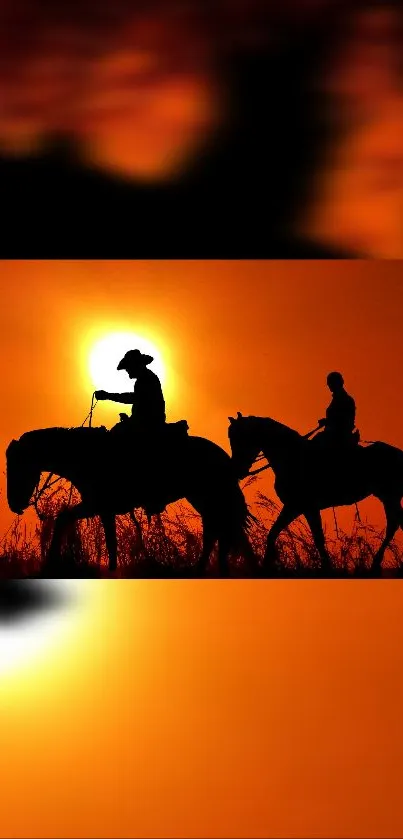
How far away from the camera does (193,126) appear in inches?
127

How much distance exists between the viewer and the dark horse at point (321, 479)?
15.2 ft

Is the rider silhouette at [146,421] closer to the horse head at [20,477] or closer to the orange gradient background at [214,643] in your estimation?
the orange gradient background at [214,643]

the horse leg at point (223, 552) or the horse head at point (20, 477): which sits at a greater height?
the horse head at point (20, 477)

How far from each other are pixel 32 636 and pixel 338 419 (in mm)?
2160

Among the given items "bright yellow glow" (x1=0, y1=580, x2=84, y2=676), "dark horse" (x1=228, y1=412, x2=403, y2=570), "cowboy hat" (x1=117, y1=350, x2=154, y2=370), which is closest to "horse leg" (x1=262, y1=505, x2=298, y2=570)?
"dark horse" (x1=228, y1=412, x2=403, y2=570)

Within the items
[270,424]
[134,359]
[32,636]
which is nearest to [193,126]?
[134,359]

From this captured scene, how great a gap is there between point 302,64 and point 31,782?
6.92ft

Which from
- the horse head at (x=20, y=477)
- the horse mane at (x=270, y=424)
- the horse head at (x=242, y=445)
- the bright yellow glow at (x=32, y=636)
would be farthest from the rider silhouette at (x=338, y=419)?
the bright yellow glow at (x=32, y=636)

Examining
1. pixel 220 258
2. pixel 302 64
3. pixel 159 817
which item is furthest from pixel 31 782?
pixel 220 258

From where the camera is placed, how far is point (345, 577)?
15.3ft

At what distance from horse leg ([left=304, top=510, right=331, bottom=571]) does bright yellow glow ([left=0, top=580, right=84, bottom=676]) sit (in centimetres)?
139

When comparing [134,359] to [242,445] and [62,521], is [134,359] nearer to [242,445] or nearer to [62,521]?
[242,445]

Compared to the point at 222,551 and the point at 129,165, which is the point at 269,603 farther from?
the point at 129,165

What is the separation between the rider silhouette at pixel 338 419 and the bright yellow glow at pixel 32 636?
1.63 meters
